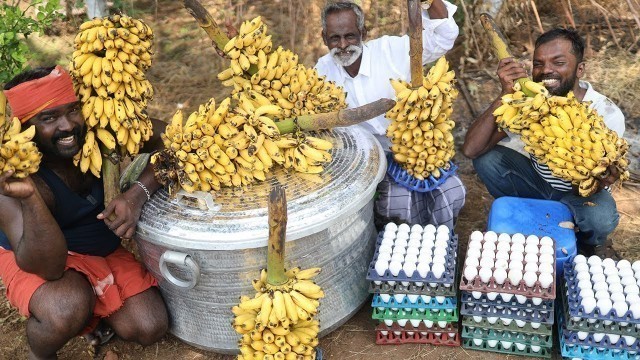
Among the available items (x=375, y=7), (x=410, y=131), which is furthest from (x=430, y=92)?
(x=375, y=7)

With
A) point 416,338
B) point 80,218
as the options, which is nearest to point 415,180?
point 416,338

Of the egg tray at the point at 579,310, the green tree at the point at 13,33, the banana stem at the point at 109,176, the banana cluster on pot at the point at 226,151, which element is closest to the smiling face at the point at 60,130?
the banana stem at the point at 109,176

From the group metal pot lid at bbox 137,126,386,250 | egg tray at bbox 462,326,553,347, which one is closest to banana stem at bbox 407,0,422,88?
metal pot lid at bbox 137,126,386,250

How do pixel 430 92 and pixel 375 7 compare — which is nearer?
pixel 430 92

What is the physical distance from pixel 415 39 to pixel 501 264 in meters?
1.22

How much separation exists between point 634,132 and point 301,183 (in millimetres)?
3012

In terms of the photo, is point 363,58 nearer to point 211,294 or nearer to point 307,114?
point 307,114

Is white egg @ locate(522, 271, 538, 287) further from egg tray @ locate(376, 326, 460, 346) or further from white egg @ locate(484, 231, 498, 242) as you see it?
egg tray @ locate(376, 326, 460, 346)

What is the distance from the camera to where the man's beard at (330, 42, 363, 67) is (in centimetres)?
404

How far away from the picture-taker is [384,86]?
4180 mm

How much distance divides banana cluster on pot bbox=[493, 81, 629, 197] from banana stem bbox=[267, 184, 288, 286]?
1.45 m

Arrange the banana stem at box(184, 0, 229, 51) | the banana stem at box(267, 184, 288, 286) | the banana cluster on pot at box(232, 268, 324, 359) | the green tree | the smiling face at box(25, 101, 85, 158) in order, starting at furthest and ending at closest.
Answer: the green tree, the banana stem at box(184, 0, 229, 51), the smiling face at box(25, 101, 85, 158), the banana cluster on pot at box(232, 268, 324, 359), the banana stem at box(267, 184, 288, 286)

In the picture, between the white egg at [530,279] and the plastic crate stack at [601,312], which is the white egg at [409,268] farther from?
the plastic crate stack at [601,312]

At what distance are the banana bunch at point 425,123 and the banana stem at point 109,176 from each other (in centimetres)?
151
